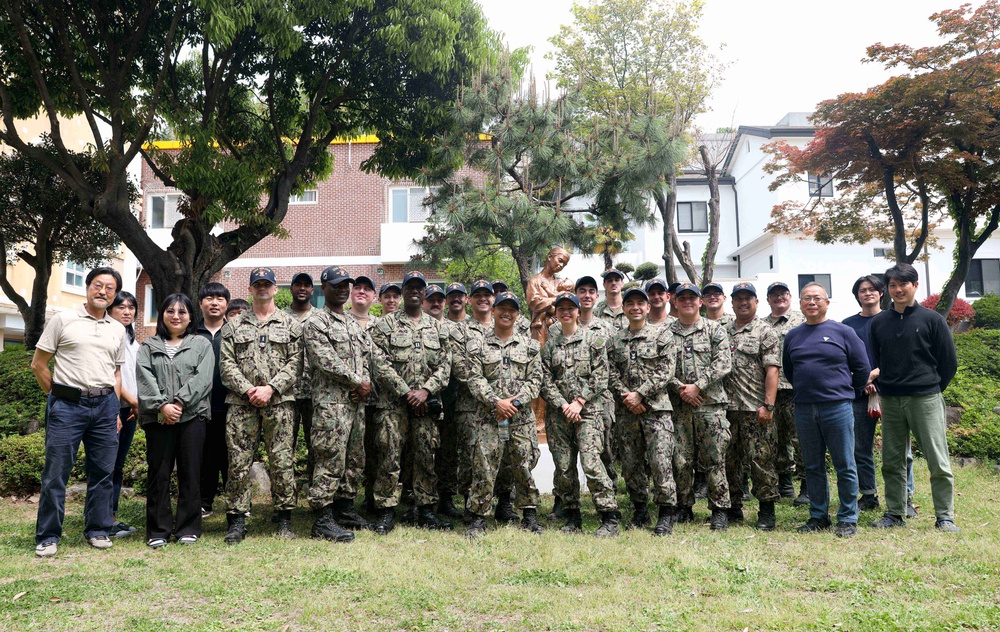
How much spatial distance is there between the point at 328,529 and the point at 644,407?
2.76 m

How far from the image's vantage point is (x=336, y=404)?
589cm

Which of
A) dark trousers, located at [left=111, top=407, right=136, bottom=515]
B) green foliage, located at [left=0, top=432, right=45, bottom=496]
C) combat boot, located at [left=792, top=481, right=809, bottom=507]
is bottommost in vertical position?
combat boot, located at [left=792, top=481, right=809, bottom=507]

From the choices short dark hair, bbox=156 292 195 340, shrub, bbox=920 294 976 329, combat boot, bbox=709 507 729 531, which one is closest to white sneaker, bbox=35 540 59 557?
short dark hair, bbox=156 292 195 340

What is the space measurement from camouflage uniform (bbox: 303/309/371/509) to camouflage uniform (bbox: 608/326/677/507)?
7.28ft

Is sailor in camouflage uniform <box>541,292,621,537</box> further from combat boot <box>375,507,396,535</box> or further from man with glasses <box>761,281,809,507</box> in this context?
man with glasses <box>761,281,809,507</box>

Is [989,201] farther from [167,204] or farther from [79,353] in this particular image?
[167,204]

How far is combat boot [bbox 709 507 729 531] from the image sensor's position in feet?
19.8

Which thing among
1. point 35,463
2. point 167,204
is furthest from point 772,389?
point 167,204

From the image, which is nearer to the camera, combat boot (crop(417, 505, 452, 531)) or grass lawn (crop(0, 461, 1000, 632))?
grass lawn (crop(0, 461, 1000, 632))

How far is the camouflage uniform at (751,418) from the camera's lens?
20.4 feet

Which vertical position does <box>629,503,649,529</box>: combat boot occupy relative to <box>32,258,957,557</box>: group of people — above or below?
below

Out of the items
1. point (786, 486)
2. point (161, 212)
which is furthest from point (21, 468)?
point (161, 212)

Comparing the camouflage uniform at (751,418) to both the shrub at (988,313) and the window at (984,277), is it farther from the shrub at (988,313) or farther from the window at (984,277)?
the window at (984,277)

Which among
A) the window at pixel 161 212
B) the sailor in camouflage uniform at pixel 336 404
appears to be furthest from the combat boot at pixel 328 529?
the window at pixel 161 212
